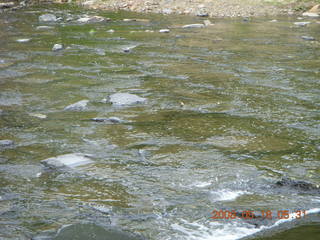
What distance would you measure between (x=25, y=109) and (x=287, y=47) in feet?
17.7

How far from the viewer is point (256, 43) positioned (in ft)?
31.2

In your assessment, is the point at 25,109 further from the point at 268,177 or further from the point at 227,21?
the point at 227,21

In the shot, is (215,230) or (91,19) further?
(91,19)

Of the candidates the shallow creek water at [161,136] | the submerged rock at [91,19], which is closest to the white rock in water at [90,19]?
the submerged rock at [91,19]

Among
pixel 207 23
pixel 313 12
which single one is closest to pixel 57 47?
pixel 207 23

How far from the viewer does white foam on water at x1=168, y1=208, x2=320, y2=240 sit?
2.81 metres

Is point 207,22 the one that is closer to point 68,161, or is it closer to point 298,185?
point 68,161

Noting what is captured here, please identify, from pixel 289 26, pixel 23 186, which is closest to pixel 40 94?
pixel 23 186

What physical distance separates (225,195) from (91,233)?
1.00 m

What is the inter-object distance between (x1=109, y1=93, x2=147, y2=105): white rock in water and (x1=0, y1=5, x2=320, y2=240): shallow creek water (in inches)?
→ 4.7
